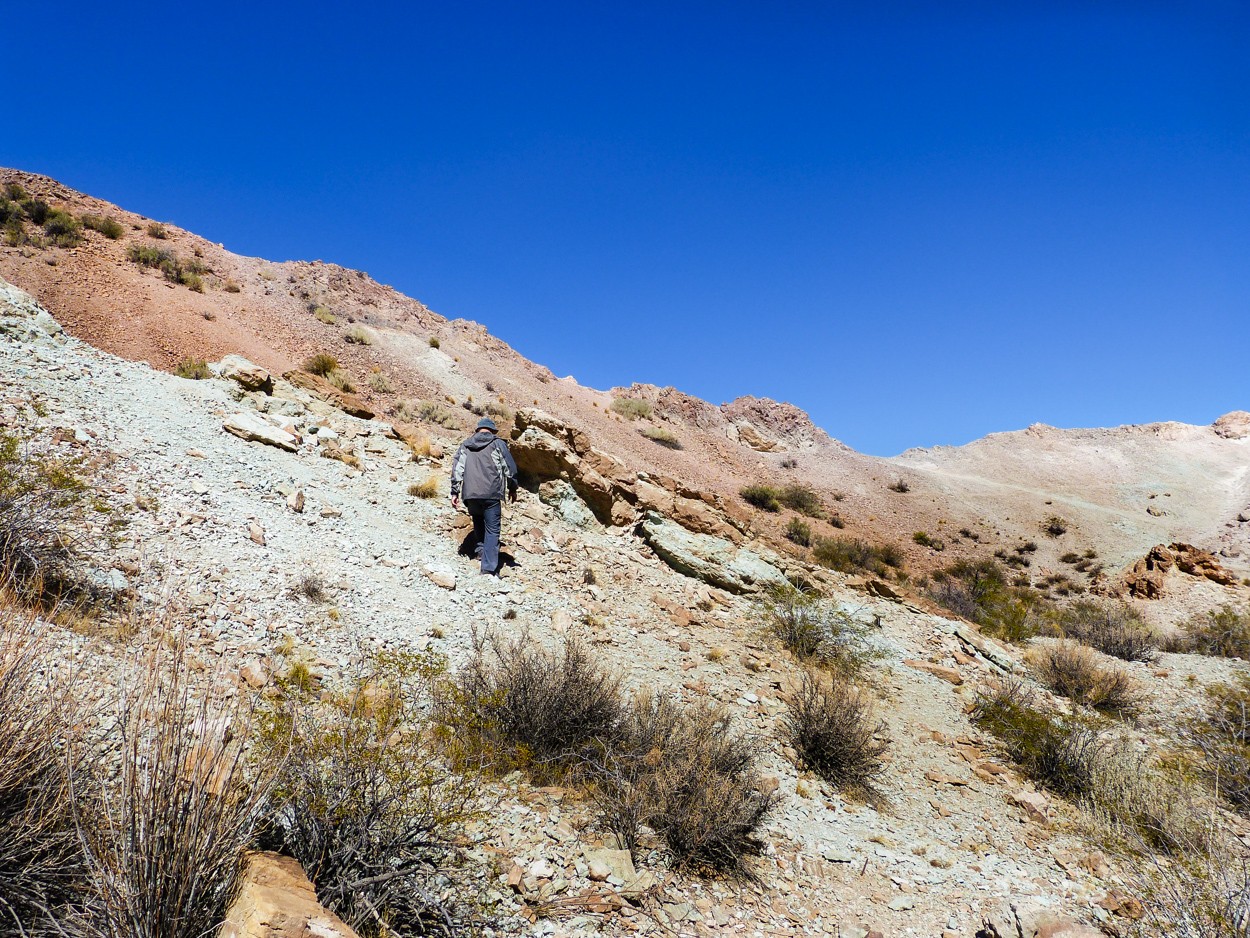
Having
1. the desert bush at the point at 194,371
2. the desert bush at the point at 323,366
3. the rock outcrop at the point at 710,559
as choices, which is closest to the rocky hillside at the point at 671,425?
the desert bush at the point at 323,366

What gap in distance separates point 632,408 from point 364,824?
97.1 feet

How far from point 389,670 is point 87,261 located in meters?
20.9

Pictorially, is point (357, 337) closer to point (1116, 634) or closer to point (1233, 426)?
point (1116, 634)

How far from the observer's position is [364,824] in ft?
8.27

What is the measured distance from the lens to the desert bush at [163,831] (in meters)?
1.75

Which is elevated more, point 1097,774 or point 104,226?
point 104,226

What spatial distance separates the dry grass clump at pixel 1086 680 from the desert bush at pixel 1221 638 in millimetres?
4432

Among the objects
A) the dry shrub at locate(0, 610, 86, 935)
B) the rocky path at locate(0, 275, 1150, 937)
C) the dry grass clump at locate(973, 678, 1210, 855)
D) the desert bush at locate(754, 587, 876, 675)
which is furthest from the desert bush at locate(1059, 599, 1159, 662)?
the dry shrub at locate(0, 610, 86, 935)

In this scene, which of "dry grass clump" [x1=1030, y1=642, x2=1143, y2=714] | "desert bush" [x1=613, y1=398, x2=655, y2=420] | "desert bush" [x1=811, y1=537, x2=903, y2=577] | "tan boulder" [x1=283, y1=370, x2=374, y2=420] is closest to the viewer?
"dry grass clump" [x1=1030, y1=642, x2=1143, y2=714]

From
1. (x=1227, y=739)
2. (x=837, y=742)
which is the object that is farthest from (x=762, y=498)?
(x=837, y=742)

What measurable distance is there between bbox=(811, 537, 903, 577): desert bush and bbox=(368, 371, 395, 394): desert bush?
15.1 meters

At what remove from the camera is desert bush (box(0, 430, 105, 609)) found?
4004 millimetres

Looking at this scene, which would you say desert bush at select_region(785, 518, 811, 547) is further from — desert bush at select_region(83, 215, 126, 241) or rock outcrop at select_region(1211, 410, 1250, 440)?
rock outcrop at select_region(1211, 410, 1250, 440)

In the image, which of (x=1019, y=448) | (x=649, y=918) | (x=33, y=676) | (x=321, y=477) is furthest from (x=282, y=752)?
(x=1019, y=448)
